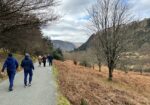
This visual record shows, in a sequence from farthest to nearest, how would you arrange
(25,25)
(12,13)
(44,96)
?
(25,25), (12,13), (44,96)

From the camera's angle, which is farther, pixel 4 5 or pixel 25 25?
pixel 25 25

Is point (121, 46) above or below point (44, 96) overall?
above

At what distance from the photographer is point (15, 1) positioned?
68.7 ft

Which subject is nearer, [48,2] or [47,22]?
[48,2]

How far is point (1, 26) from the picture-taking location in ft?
77.9

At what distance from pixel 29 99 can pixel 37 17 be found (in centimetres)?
1087

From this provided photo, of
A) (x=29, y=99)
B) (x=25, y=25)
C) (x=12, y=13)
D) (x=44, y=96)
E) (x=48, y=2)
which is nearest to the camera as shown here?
(x=29, y=99)

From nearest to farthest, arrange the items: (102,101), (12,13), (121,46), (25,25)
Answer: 1. (102,101)
2. (12,13)
3. (25,25)
4. (121,46)

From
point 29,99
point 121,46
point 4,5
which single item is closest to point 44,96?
point 29,99

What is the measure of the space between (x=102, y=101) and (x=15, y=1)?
788cm

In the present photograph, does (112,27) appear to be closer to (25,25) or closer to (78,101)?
(25,25)

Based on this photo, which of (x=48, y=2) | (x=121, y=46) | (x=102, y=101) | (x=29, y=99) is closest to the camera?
(x=29, y=99)

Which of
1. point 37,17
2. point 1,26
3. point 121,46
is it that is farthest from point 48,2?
point 121,46

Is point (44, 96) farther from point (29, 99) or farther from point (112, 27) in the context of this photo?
point (112, 27)
